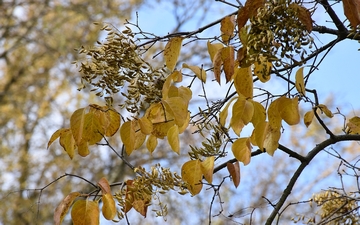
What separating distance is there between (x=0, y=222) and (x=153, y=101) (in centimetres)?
496

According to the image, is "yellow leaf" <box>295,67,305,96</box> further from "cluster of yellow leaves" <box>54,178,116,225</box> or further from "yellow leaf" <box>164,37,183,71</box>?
"cluster of yellow leaves" <box>54,178,116,225</box>

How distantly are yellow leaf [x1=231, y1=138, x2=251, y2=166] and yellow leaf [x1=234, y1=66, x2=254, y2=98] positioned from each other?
0.11 m

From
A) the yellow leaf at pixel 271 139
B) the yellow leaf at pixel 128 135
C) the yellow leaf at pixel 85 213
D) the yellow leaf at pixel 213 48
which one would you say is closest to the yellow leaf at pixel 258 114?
the yellow leaf at pixel 271 139

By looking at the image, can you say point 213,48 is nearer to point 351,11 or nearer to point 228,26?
point 228,26

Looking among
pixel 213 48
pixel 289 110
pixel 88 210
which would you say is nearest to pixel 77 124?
pixel 88 210

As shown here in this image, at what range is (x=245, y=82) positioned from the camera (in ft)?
2.98

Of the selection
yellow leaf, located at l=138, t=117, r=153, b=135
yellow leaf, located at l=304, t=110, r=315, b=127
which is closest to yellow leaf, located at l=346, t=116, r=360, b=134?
yellow leaf, located at l=304, t=110, r=315, b=127

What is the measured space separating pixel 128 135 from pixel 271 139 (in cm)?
29

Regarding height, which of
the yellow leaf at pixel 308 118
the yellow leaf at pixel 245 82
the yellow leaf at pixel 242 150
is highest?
the yellow leaf at pixel 308 118

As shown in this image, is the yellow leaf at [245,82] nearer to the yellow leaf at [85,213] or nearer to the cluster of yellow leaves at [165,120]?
the cluster of yellow leaves at [165,120]

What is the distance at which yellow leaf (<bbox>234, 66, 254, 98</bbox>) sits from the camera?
0.91 metres

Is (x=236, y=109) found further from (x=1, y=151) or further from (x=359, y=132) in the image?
(x=1, y=151)

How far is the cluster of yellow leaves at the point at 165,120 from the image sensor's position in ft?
3.04

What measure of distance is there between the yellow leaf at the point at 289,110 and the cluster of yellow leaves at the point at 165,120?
0.58 feet
